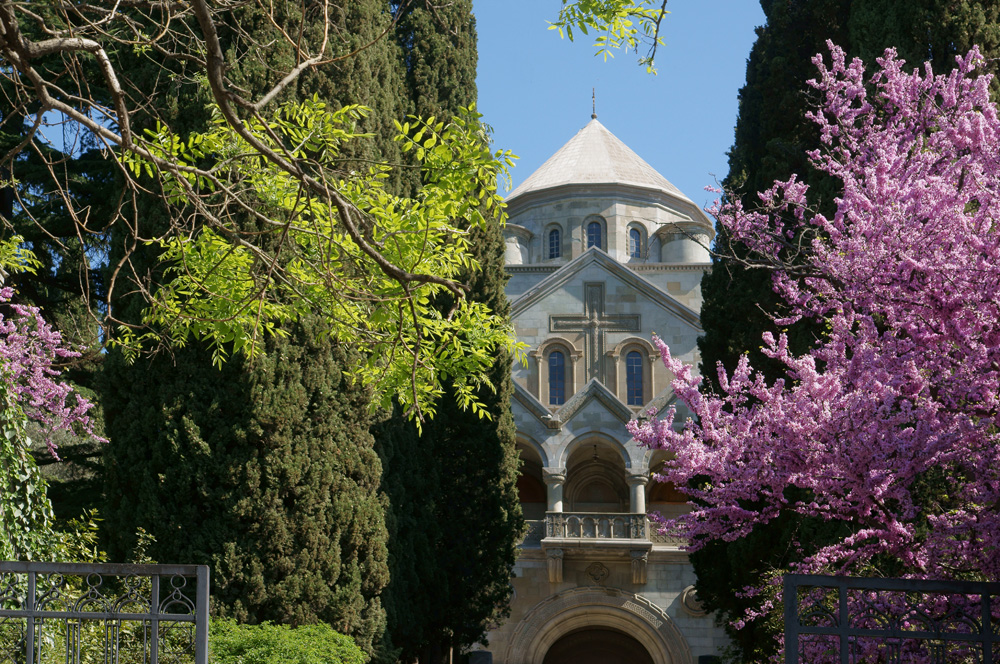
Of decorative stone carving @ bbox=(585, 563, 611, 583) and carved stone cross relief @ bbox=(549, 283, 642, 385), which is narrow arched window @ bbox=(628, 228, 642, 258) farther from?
decorative stone carving @ bbox=(585, 563, 611, 583)

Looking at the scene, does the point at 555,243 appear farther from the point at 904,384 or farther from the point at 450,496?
the point at 904,384

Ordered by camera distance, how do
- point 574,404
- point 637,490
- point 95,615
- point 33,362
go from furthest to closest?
1. point 574,404
2. point 637,490
3. point 33,362
4. point 95,615

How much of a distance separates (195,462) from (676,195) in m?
28.3

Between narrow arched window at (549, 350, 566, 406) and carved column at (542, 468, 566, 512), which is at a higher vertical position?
narrow arched window at (549, 350, 566, 406)

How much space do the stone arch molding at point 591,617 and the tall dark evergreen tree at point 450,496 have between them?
7811mm

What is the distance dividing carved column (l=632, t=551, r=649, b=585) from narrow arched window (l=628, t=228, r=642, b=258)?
13515 mm

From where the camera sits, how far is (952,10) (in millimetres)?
11406

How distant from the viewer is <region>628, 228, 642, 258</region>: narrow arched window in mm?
34594

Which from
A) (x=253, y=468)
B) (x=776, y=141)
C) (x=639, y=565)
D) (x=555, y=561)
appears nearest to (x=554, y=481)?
(x=555, y=561)

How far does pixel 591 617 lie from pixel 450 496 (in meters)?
9.58

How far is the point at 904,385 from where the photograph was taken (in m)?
7.14

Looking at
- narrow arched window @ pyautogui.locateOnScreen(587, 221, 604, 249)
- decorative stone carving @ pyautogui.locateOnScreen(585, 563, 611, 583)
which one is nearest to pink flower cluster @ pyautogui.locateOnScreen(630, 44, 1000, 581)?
decorative stone carving @ pyautogui.locateOnScreen(585, 563, 611, 583)

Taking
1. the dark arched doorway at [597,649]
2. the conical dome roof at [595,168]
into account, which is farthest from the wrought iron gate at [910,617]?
the conical dome roof at [595,168]

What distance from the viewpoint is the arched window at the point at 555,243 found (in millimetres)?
34812
